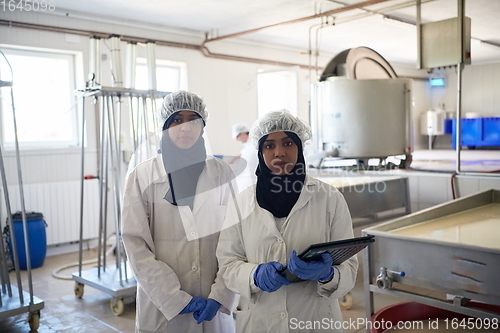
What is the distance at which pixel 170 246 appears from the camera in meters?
1.50

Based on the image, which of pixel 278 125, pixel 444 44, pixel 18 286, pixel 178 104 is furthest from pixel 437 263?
pixel 18 286

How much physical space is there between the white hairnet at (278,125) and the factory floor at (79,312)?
162 centimetres

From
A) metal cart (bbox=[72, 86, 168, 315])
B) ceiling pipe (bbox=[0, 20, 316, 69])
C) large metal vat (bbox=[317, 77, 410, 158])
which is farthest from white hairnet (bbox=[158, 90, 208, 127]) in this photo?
large metal vat (bbox=[317, 77, 410, 158])

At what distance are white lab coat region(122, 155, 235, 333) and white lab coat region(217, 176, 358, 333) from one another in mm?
167

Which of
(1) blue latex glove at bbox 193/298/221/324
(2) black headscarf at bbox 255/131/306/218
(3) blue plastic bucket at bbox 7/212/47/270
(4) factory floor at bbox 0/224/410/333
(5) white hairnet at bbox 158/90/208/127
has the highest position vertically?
(5) white hairnet at bbox 158/90/208/127

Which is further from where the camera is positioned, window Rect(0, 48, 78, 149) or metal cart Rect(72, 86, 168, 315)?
window Rect(0, 48, 78, 149)

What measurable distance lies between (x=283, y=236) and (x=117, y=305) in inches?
79.9

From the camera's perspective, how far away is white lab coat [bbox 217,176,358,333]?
51.2 inches

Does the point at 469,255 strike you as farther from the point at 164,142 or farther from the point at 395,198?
the point at 395,198

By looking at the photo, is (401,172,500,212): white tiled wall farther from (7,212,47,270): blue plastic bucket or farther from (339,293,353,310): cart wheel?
(7,212,47,270): blue plastic bucket

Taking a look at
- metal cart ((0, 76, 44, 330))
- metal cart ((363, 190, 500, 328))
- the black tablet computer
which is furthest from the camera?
metal cart ((0, 76, 44, 330))

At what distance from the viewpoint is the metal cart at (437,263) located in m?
1.54

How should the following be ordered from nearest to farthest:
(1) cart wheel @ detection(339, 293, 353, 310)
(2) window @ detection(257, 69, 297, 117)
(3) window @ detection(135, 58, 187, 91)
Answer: (1) cart wheel @ detection(339, 293, 353, 310)
(3) window @ detection(135, 58, 187, 91)
(2) window @ detection(257, 69, 297, 117)

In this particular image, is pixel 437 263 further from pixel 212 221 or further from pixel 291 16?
pixel 291 16
